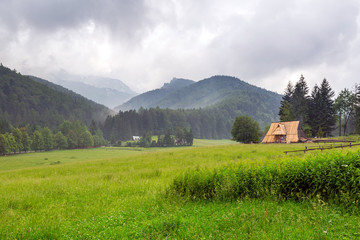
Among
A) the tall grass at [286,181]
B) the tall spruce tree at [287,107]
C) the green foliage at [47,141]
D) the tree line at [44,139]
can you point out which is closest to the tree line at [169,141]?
the tree line at [44,139]

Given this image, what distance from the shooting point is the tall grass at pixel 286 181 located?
6.56 m

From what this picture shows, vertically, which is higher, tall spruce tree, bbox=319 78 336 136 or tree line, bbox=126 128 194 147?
tall spruce tree, bbox=319 78 336 136

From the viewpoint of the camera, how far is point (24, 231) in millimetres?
6191

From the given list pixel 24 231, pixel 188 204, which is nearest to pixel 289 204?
pixel 188 204

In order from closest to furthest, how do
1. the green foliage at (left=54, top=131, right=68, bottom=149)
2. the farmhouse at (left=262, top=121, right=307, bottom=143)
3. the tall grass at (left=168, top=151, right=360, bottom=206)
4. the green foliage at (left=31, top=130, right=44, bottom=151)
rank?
1. the tall grass at (left=168, top=151, right=360, bottom=206)
2. the farmhouse at (left=262, top=121, right=307, bottom=143)
3. the green foliage at (left=31, top=130, right=44, bottom=151)
4. the green foliage at (left=54, top=131, right=68, bottom=149)

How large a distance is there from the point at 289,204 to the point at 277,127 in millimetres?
56252

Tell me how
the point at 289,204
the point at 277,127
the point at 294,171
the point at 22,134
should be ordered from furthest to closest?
the point at 22,134 < the point at 277,127 < the point at 294,171 < the point at 289,204

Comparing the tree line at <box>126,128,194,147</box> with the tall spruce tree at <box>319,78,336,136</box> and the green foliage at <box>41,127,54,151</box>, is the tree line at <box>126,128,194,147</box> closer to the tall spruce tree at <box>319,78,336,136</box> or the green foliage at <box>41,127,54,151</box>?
the green foliage at <box>41,127,54,151</box>

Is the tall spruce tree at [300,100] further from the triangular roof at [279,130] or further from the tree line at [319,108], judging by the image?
the triangular roof at [279,130]

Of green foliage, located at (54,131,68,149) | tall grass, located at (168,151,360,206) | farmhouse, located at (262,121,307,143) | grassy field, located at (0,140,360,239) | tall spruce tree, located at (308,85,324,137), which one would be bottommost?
green foliage, located at (54,131,68,149)

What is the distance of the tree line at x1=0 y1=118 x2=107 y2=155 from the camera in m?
91.8

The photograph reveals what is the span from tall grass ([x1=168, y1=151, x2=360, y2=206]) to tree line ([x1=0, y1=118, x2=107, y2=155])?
4196 inches

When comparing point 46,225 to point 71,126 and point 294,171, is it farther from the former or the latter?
point 71,126

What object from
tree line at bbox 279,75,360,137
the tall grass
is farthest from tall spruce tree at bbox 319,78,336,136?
the tall grass
